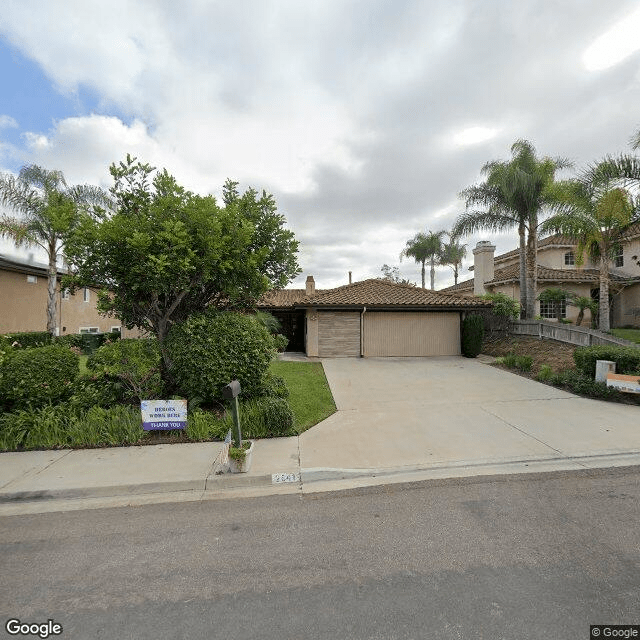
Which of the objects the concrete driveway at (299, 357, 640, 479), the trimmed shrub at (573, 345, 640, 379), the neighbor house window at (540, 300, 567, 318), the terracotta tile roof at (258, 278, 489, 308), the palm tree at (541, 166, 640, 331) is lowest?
the concrete driveway at (299, 357, 640, 479)

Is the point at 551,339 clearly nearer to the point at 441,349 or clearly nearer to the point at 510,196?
the point at 441,349

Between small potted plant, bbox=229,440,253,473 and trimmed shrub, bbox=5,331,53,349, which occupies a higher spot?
trimmed shrub, bbox=5,331,53,349

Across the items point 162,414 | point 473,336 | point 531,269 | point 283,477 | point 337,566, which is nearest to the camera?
point 337,566

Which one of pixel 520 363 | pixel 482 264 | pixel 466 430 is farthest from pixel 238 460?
pixel 482 264

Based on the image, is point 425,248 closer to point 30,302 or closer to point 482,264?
point 482,264

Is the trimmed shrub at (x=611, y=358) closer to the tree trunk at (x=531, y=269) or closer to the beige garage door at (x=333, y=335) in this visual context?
the tree trunk at (x=531, y=269)

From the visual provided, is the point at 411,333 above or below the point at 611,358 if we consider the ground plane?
above

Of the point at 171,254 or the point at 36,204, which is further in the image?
the point at 36,204

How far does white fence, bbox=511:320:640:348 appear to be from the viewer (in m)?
11.6

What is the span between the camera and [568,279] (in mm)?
20562

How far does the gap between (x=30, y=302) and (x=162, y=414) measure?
19.9 metres

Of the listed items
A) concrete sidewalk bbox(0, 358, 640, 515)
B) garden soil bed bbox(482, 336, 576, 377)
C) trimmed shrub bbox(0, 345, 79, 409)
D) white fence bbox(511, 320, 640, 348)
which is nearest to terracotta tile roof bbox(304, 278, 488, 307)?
white fence bbox(511, 320, 640, 348)

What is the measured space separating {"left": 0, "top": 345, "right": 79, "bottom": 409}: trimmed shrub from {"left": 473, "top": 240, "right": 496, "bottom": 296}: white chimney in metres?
22.1

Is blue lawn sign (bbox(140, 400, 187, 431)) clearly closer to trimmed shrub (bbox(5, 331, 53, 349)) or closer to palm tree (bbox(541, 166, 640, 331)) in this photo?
trimmed shrub (bbox(5, 331, 53, 349))
